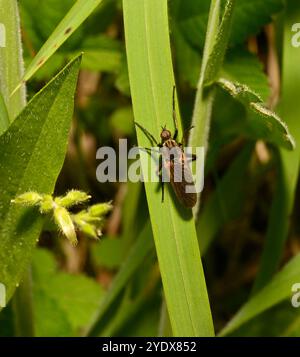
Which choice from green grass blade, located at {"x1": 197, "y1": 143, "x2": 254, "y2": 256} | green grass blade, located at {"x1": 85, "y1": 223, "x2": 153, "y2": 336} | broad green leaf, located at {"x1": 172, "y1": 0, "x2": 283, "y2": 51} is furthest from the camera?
green grass blade, located at {"x1": 197, "y1": 143, "x2": 254, "y2": 256}

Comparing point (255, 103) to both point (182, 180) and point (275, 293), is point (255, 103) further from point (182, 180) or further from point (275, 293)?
point (275, 293)

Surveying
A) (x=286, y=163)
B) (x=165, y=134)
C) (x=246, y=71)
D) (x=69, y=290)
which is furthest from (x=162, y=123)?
(x=69, y=290)

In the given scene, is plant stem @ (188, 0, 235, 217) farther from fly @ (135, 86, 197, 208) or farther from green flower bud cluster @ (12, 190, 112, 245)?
green flower bud cluster @ (12, 190, 112, 245)

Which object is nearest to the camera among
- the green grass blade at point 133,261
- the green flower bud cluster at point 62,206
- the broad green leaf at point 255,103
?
the green flower bud cluster at point 62,206

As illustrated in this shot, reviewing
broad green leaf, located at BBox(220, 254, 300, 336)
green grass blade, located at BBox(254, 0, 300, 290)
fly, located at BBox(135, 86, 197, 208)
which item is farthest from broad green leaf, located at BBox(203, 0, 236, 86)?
broad green leaf, located at BBox(220, 254, 300, 336)

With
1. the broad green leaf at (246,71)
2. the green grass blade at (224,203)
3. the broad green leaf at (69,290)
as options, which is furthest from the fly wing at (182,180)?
the broad green leaf at (69,290)

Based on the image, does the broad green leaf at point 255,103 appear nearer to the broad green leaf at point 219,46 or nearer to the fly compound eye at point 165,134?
the broad green leaf at point 219,46

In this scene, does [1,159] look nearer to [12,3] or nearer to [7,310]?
[12,3]
